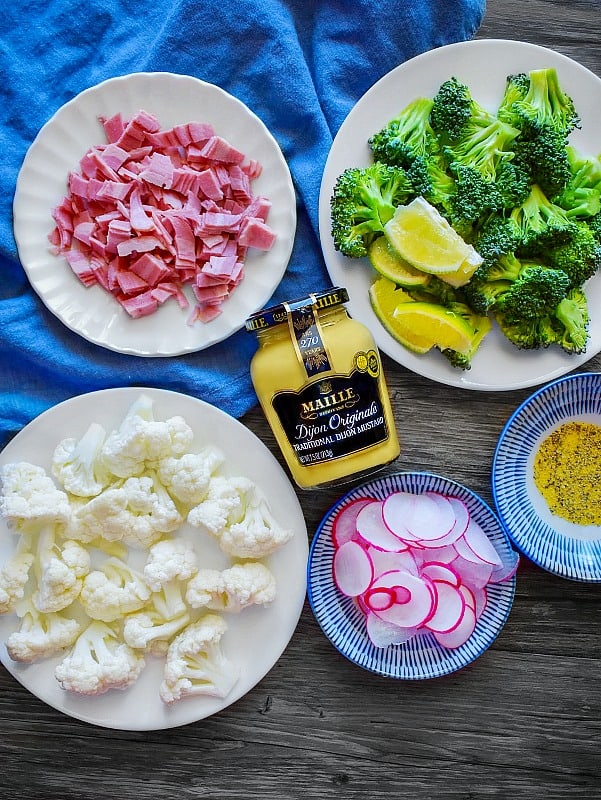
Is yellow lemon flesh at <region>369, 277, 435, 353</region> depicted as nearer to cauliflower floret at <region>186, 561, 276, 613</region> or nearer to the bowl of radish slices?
the bowl of radish slices

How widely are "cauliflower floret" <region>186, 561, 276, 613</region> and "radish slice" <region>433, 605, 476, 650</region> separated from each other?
39cm

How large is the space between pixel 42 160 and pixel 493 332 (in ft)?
3.37

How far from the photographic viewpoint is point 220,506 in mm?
1396

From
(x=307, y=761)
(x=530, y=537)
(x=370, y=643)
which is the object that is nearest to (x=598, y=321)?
(x=530, y=537)

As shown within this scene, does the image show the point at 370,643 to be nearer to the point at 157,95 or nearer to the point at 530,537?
the point at 530,537

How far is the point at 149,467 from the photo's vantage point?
145cm

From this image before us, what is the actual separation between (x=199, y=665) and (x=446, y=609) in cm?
54

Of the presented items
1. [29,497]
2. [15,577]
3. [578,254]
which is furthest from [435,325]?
[15,577]

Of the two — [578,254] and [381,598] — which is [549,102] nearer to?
[578,254]

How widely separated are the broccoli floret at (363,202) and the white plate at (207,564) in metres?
0.45

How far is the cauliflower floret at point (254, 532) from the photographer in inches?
54.9

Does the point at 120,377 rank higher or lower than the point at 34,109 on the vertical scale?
lower

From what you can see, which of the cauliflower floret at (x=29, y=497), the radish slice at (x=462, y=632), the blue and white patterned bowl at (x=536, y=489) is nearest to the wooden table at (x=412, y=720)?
the blue and white patterned bowl at (x=536, y=489)

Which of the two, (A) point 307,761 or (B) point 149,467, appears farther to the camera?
(A) point 307,761
